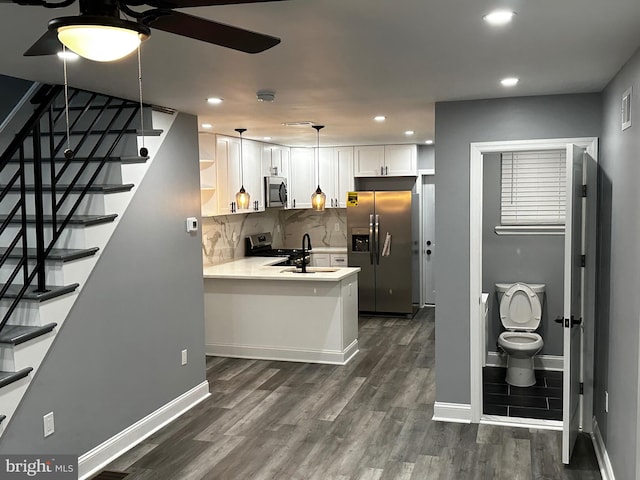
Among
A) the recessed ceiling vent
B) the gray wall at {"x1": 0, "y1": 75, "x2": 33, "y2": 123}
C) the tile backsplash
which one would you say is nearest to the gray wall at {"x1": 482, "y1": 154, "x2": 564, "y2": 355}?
the recessed ceiling vent

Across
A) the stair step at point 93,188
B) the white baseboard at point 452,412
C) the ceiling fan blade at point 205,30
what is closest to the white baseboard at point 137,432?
the stair step at point 93,188

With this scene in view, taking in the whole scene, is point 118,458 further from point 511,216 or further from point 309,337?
point 511,216

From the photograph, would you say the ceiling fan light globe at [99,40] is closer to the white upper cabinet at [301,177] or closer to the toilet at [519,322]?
the toilet at [519,322]

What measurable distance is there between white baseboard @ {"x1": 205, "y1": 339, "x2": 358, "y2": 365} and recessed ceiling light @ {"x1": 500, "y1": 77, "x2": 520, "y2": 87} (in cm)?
328

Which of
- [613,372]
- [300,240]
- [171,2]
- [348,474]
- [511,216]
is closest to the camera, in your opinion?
[171,2]

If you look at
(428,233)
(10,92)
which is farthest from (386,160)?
(10,92)

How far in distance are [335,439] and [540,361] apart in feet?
8.47

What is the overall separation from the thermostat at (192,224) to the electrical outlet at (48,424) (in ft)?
6.11

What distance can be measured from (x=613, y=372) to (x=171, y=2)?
10.2ft

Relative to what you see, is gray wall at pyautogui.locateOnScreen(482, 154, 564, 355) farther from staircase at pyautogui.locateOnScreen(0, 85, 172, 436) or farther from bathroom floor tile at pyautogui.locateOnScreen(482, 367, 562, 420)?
staircase at pyautogui.locateOnScreen(0, 85, 172, 436)

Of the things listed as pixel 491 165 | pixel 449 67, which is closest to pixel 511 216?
pixel 491 165

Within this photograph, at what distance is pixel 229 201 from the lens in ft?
21.8

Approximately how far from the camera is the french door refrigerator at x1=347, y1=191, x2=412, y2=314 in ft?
26.9

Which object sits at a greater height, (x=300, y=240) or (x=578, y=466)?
(x=300, y=240)
